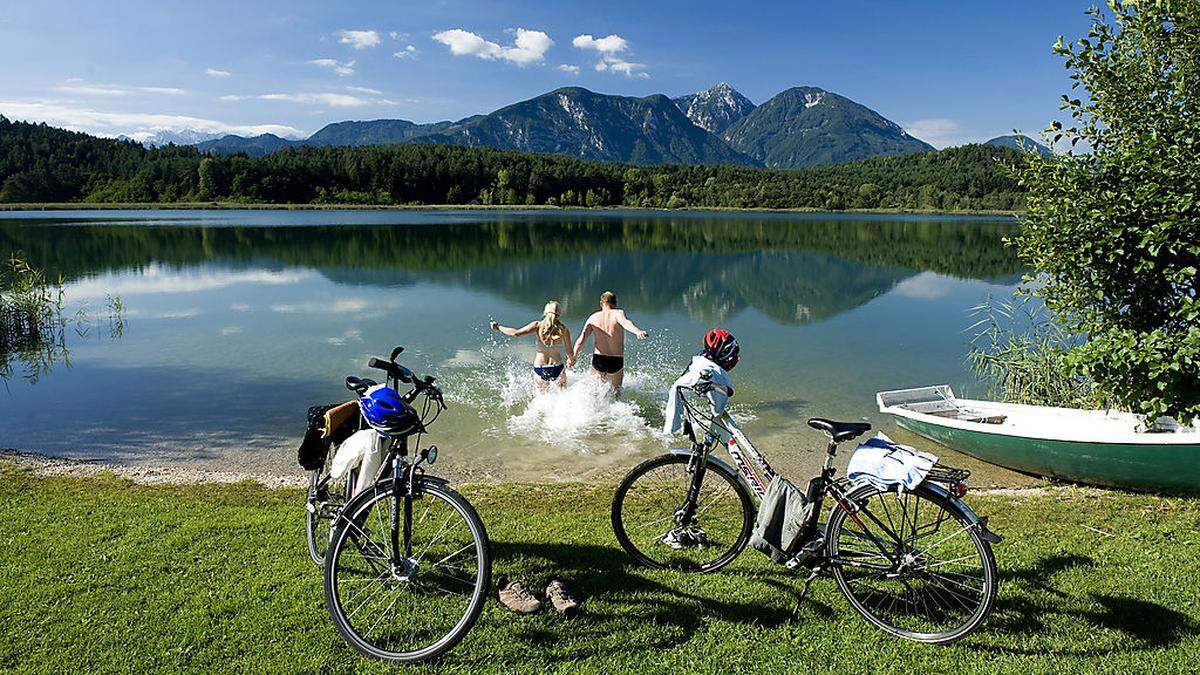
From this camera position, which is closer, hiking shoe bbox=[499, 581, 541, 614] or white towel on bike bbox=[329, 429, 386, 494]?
white towel on bike bbox=[329, 429, 386, 494]

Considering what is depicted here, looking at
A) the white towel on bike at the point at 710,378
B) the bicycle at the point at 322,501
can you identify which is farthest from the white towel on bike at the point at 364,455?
the white towel on bike at the point at 710,378

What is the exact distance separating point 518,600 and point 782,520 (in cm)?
191

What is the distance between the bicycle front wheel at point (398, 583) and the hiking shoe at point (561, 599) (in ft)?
1.84

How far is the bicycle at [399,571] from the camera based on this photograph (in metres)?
4.34

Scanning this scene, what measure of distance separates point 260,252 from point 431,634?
51253 mm

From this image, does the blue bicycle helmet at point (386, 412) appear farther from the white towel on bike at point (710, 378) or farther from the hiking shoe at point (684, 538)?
the hiking shoe at point (684, 538)

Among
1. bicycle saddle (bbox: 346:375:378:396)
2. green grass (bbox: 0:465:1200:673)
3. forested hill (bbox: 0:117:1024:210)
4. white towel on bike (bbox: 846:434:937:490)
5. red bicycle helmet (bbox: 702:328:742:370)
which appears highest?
forested hill (bbox: 0:117:1024:210)

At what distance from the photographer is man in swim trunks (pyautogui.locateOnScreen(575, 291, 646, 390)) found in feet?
43.1

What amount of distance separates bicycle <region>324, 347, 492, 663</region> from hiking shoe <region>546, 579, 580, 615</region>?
1.93 feet

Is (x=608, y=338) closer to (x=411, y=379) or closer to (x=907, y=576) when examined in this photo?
(x=411, y=379)

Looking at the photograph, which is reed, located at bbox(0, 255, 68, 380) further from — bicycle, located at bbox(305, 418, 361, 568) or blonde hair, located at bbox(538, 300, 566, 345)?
bicycle, located at bbox(305, 418, 361, 568)

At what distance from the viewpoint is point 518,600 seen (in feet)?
16.4

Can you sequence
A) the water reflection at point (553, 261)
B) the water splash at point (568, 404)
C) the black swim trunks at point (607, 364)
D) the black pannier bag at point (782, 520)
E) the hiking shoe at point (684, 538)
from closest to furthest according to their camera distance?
1. the black pannier bag at point (782, 520)
2. the hiking shoe at point (684, 538)
3. the water splash at point (568, 404)
4. the black swim trunks at point (607, 364)
5. the water reflection at point (553, 261)

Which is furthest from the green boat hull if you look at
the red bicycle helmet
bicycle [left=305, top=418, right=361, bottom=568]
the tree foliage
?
bicycle [left=305, top=418, right=361, bottom=568]
